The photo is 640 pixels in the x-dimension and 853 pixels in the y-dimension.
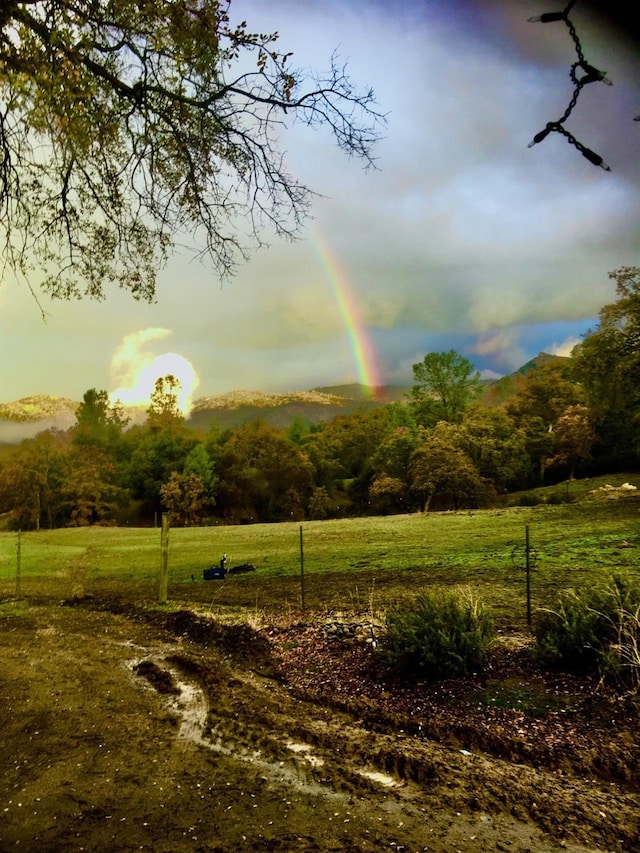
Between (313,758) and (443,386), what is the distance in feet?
192

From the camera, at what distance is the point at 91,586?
16.7 metres

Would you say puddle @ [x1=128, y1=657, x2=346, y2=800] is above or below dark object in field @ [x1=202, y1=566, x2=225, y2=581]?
above

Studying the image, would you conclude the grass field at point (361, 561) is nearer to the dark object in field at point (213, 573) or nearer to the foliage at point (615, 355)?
the dark object in field at point (213, 573)

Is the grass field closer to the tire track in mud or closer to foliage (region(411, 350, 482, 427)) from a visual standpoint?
the tire track in mud

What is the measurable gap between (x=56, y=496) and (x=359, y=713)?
54895mm

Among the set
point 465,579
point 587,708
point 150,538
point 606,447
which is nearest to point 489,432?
point 606,447

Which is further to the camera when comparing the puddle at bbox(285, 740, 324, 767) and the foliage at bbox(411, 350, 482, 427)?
the foliage at bbox(411, 350, 482, 427)

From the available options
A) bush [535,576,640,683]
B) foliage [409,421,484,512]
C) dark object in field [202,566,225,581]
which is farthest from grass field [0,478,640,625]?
foliage [409,421,484,512]

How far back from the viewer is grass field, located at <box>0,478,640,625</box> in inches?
460

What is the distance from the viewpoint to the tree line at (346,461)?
44219 millimetres

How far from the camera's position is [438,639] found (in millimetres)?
6207

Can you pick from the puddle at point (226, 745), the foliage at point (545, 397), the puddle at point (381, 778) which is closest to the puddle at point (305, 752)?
the puddle at point (226, 745)

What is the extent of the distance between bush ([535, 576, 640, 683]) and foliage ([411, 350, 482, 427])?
54.6m

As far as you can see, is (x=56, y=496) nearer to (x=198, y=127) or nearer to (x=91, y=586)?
(x=91, y=586)
